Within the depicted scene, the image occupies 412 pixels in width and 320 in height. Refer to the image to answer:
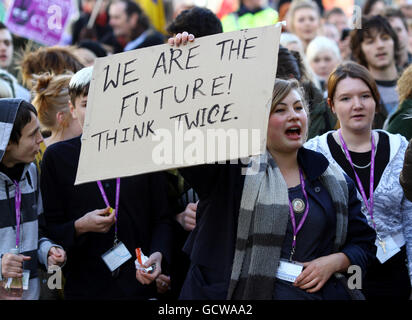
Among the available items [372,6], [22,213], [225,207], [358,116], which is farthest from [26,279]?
[372,6]

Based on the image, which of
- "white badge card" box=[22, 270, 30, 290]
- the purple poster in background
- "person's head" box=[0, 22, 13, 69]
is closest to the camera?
"white badge card" box=[22, 270, 30, 290]

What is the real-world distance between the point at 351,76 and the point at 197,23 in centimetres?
104

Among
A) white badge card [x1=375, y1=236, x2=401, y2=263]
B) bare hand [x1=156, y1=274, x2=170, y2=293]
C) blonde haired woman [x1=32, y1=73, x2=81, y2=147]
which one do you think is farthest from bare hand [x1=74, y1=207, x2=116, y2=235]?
white badge card [x1=375, y1=236, x2=401, y2=263]

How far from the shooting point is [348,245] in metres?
3.17

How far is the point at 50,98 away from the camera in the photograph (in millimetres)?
4461

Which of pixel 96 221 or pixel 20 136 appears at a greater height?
pixel 20 136

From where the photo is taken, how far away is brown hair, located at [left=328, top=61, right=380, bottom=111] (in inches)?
162

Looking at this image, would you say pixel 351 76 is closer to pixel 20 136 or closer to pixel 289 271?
pixel 289 271

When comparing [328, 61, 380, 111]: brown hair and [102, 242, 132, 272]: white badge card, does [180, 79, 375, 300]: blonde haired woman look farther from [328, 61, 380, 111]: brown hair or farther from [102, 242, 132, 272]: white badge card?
[328, 61, 380, 111]: brown hair

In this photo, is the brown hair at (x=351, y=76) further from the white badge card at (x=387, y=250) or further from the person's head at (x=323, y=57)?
the person's head at (x=323, y=57)

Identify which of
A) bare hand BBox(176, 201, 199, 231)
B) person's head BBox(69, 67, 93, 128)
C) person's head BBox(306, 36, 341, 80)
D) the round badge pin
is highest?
person's head BBox(306, 36, 341, 80)

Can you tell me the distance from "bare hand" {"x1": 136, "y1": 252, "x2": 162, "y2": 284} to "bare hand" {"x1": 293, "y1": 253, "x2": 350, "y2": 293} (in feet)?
3.06

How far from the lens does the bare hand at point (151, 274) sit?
11.8 ft
